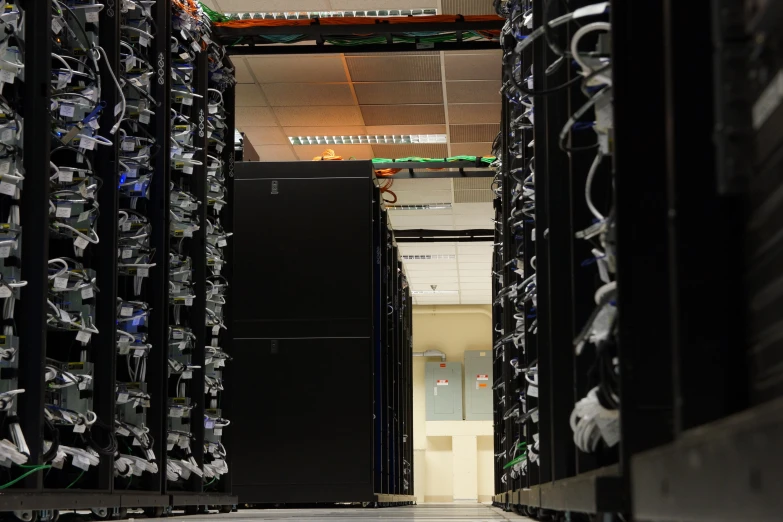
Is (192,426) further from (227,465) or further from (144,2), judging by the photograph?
(144,2)

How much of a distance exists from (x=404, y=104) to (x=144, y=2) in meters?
5.55

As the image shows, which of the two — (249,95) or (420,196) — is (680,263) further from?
(420,196)

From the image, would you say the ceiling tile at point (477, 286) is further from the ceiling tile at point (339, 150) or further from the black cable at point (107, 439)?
the black cable at point (107, 439)

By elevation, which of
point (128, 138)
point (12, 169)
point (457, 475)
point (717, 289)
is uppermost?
point (128, 138)

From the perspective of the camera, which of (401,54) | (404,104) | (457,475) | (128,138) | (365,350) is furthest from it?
(457,475)

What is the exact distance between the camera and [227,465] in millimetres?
5980

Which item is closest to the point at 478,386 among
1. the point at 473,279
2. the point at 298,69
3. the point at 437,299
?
the point at 437,299

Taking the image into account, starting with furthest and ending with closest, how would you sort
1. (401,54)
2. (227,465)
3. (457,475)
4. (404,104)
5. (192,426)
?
(457,475)
(404,104)
(401,54)
(227,465)
(192,426)

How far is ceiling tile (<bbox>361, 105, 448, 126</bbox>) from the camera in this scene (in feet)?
33.3

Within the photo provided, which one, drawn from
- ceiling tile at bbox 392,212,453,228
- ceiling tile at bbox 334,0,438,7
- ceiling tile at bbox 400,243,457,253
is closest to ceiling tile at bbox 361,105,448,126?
ceiling tile at bbox 334,0,438,7

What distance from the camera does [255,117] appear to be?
10.4m

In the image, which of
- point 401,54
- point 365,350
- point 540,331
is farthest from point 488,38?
point 540,331

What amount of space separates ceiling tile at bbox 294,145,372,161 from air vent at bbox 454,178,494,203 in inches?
52.4

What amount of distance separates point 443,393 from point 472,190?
8.77 metres
